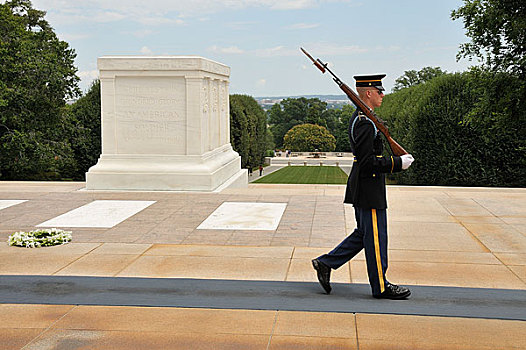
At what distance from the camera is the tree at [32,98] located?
929 inches

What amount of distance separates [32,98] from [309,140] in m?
55.8

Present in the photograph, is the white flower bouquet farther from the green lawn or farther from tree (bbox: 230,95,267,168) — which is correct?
the green lawn

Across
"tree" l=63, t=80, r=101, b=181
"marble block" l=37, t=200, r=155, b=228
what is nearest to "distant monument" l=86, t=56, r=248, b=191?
"marble block" l=37, t=200, r=155, b=228

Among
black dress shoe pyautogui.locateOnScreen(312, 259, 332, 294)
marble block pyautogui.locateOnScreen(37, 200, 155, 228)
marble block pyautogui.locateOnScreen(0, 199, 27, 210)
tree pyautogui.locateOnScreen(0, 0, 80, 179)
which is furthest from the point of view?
tree pyautogui.locateOnScreen(0, 0, 80, 179)

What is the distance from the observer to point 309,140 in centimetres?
7762

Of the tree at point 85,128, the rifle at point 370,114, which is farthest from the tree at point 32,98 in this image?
the rifle at point 370,114

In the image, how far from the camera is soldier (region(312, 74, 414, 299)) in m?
4.27

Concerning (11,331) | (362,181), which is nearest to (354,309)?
(362,181)

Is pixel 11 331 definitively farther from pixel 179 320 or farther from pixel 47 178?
pixel 47 178

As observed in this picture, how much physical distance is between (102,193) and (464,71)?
20429mm

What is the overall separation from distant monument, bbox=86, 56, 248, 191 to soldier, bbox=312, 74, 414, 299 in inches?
261

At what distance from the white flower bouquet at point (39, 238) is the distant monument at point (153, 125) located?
442 cm

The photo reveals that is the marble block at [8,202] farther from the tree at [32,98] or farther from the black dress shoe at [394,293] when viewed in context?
the tree at [32,98]

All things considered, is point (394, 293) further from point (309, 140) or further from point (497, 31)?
point (309, 140)
